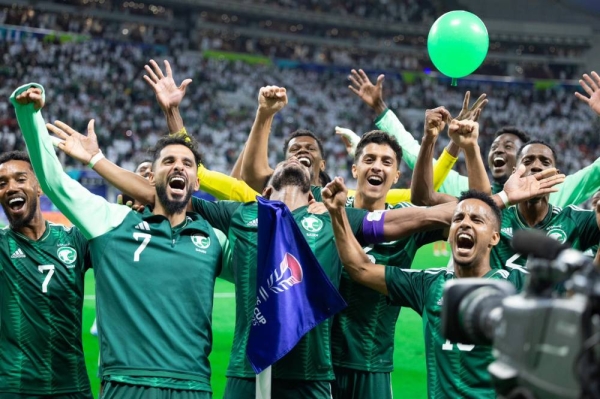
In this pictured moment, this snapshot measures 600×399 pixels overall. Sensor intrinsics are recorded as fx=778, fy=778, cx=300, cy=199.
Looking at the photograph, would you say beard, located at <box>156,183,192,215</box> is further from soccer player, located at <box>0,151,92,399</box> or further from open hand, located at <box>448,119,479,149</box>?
open hand, located at <box>448,119,479,149</box>

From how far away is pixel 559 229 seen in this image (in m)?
5.27

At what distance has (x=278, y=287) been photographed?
14.4 ft

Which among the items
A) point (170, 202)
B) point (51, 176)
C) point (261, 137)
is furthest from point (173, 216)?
point (261, 137)

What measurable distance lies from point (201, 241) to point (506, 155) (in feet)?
10.2

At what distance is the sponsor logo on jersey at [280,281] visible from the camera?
438cm

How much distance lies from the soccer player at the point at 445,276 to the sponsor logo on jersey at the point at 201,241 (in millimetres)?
712

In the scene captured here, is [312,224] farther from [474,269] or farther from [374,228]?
[474,269]

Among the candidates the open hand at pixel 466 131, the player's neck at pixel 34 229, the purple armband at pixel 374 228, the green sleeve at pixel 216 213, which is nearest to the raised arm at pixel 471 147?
the open hand at pixel 466 131

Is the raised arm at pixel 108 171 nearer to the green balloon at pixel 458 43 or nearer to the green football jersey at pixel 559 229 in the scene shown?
the green football jersey at pixel 559 229

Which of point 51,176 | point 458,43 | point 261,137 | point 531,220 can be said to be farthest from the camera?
point 458,43

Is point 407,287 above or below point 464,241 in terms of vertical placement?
below

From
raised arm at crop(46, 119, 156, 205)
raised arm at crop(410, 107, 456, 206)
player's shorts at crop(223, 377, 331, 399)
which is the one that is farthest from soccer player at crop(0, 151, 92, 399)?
raised arm at crop(410, 107, 456, 206)

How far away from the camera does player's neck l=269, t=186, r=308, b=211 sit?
4785 mm

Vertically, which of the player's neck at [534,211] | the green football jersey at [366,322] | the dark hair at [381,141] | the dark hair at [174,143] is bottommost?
the green football jersey at [366,322]
